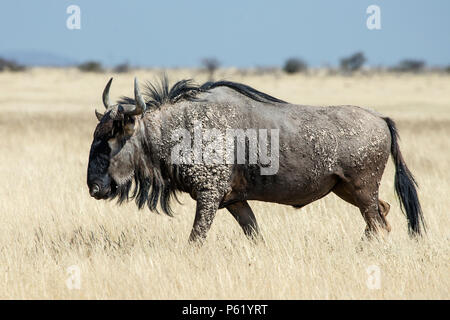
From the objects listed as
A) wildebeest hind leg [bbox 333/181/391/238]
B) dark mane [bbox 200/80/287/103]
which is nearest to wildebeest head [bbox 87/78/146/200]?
dark mane [bbox 200/80/287/103]

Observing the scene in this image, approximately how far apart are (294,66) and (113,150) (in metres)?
70.1

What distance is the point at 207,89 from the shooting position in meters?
6.91

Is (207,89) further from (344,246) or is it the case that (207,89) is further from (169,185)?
(344,246)

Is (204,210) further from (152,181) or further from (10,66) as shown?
(10,66)

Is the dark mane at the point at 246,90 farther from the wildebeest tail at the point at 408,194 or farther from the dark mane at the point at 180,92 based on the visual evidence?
the wildebeest tail at the point at 408,194

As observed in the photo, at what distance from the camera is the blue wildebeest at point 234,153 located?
6.43 metres

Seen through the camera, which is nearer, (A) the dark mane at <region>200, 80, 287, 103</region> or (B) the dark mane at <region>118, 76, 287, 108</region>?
(B) the dark mane at <region>118, 76, 287, 108</region>

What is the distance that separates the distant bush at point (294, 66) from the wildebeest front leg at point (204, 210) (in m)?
67.7

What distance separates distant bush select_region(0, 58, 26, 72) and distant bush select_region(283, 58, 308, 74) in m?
27.4

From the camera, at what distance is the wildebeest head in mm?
6366

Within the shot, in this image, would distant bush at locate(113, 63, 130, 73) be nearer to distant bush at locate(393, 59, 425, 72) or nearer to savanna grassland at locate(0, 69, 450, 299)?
distant bush at locate(393, 59, 425, 72)

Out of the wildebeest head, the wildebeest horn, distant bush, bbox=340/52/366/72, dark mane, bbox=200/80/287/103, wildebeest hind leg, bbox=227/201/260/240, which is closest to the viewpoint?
the wildebeest horn

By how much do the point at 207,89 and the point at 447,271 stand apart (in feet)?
9.24
